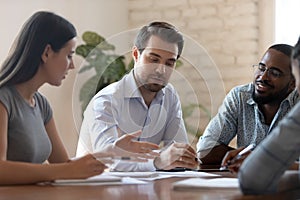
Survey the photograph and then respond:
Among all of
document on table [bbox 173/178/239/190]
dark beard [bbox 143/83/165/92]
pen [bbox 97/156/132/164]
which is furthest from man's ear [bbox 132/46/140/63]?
document on table [bbox 173/178/239/190]

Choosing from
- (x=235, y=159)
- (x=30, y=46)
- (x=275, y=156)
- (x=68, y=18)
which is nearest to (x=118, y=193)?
(x=275, y=156)

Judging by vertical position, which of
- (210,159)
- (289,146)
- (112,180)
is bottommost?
(210,159)

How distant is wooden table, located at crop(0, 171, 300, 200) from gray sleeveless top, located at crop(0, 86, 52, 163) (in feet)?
0.68

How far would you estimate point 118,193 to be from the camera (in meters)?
1.40

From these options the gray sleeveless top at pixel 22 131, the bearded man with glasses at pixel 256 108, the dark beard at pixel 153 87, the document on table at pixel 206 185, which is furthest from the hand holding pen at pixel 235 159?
the gray sleeveless top at pixel 22 131

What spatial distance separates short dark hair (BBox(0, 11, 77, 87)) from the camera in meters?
1.71

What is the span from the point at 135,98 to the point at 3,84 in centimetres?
67

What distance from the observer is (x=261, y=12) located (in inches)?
165

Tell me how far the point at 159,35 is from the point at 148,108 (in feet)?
0.93

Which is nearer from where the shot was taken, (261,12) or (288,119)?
(288,119)

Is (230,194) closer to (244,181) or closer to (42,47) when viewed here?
(244,181)

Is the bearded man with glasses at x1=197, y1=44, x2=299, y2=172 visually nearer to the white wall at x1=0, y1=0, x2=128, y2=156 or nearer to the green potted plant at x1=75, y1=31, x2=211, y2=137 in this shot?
the green potted plant at x1=75, y1=31, x2=211, y2=137

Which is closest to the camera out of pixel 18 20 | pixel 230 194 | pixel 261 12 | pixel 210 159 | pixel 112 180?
pixel 230 194

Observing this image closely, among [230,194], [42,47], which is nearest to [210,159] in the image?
[42,47]
